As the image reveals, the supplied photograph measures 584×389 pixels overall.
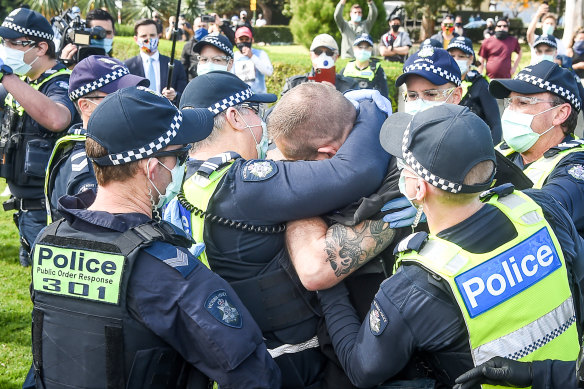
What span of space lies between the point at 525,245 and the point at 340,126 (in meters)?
0.96

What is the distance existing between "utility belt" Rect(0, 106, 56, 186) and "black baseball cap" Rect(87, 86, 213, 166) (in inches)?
122

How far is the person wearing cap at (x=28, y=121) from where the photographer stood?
5109 millimetres

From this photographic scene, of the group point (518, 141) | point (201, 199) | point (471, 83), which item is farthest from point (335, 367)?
point (471, 83)

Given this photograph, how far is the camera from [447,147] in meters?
2.15

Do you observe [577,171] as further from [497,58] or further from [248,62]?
[497,58]

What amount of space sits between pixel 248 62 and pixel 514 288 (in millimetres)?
8492

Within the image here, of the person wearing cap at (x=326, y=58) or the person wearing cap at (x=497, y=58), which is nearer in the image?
the person wearing cap at (x=326, y=58)

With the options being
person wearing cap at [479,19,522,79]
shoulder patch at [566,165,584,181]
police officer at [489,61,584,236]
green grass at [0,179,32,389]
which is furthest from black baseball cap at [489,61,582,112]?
person wearing cap at [479,19,522,79]

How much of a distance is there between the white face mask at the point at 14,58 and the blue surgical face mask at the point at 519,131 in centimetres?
406

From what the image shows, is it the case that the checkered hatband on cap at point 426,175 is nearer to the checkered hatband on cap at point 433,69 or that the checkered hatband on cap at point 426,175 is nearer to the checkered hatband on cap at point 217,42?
the checkered hatband on cap at point 433,69

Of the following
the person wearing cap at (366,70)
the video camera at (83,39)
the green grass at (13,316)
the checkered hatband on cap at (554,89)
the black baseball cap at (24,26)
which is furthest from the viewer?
the person wearing cap at (366,70)

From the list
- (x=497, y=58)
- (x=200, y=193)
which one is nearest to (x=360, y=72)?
(x=497, y=58)

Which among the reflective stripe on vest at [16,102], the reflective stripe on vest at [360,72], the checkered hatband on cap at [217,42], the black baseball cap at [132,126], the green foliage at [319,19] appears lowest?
the green foliage at [319,19]

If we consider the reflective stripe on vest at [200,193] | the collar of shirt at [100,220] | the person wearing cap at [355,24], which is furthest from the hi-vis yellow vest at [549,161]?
the person wearing cap at [355,24]
